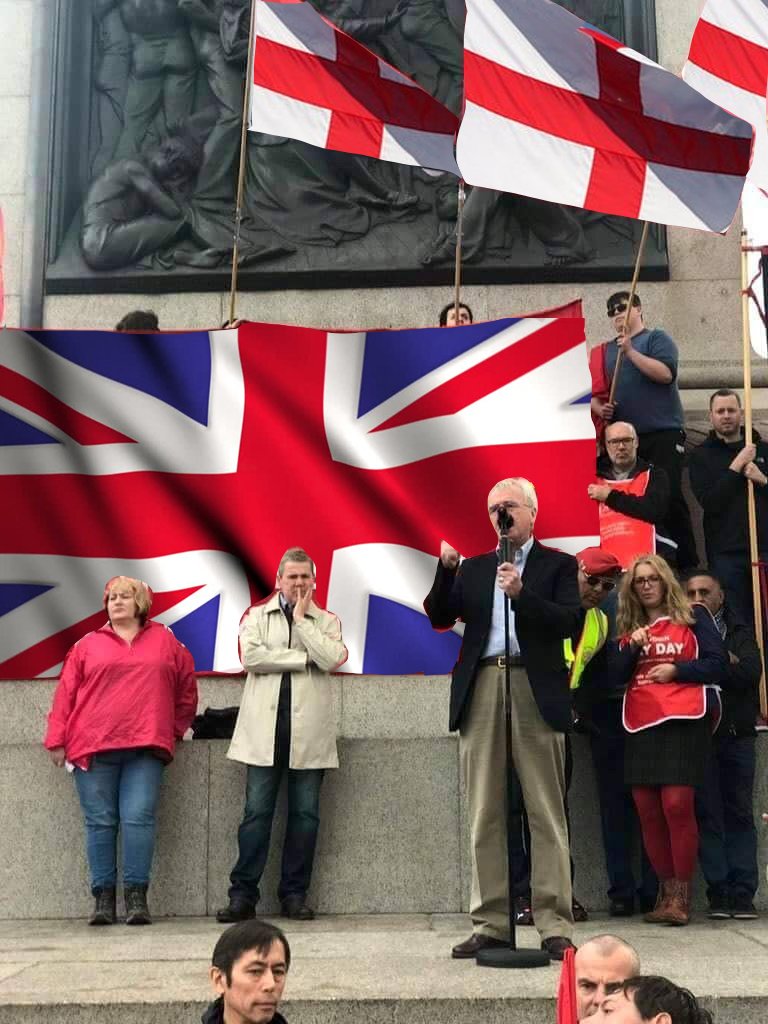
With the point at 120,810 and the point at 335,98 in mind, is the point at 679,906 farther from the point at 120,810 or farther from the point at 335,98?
the point at 335,98

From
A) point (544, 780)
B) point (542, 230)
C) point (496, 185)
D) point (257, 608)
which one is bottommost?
point (544, 780)

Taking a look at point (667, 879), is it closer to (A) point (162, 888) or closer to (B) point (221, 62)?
(A) point (162, 888)

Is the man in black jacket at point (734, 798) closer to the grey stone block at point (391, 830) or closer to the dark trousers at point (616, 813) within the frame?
the dark trousers at point (616, 813)

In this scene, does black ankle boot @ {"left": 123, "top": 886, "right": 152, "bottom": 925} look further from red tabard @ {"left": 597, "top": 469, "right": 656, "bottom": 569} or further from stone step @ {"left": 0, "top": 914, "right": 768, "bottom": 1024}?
red tabard @ {"left": 597, "top": 469, "right": 656, "bottom": 569}

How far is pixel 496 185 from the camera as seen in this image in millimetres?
9719

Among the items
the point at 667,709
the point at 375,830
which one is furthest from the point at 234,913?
the point at 667,709

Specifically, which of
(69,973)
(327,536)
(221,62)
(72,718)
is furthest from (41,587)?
(221,62)

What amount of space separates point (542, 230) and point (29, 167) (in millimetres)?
4507

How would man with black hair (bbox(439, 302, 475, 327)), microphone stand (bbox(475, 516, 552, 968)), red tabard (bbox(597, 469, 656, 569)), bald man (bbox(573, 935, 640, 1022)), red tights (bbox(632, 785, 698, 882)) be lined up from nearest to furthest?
1. bald man (bbox(573, 935, 640, 1022))
2. microphone stand (bbox(475, 516, 552, 968))
3. red tights (bbox(632, 785, 698, 882))
4. red tabard (bbox(597, 469, 656, 569))
5. man with black hair (bbox(439, 302, 475, 327))

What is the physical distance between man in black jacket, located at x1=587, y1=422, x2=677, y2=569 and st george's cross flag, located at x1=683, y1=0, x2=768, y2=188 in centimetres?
222

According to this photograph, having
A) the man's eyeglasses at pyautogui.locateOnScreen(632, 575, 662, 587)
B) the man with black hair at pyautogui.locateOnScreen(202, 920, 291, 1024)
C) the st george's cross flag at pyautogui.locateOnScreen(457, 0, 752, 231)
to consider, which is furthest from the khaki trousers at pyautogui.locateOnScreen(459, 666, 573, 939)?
the st george's cross flag at pyautogui.locateOnScreen(457, 0, 752, 231)

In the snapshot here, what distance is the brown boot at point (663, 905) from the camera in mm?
8305

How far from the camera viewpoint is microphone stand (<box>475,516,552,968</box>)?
22.4ft

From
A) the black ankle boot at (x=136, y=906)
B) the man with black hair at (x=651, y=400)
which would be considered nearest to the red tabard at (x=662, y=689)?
the man with black hair at (x=651, y=400)
